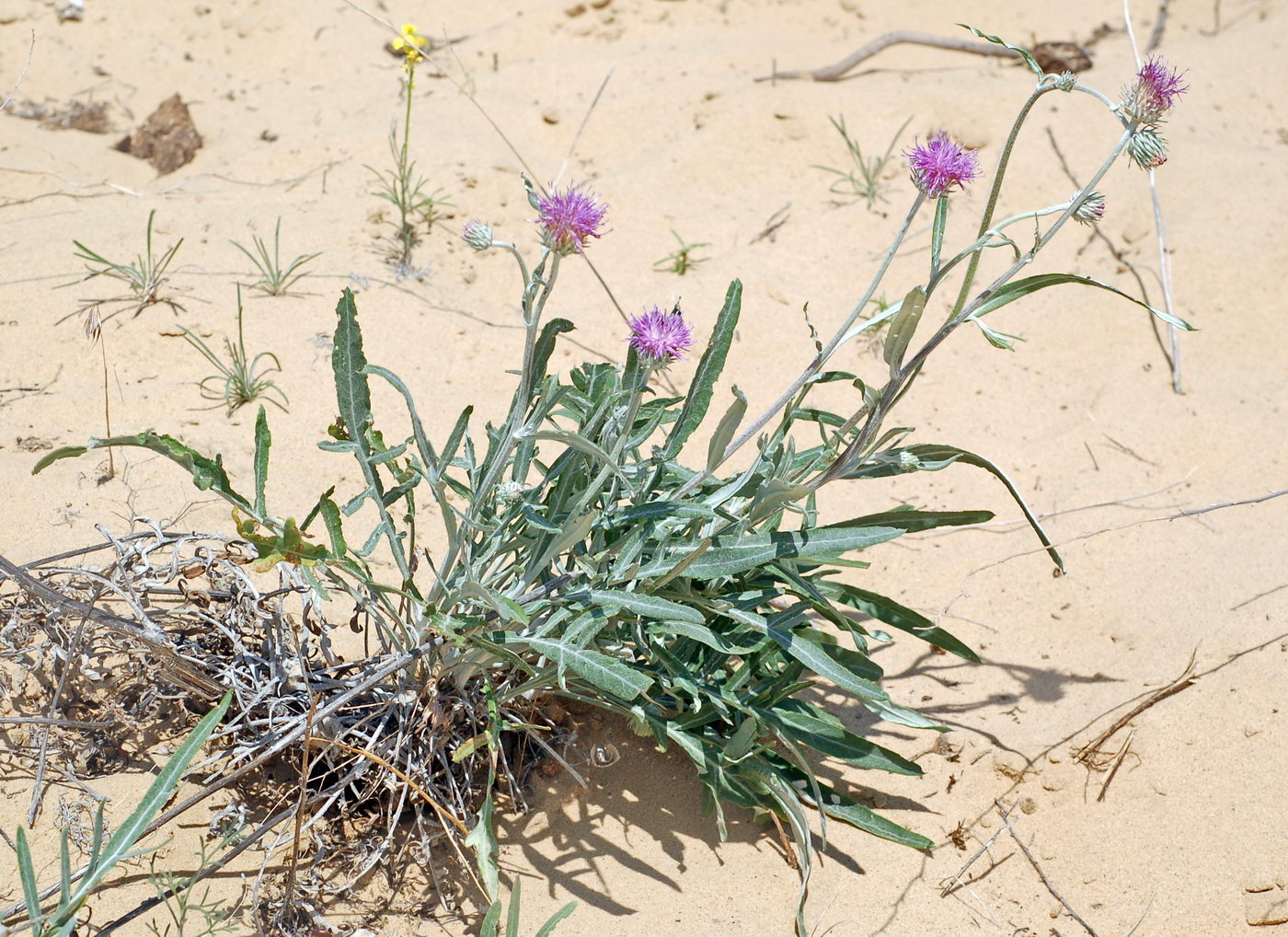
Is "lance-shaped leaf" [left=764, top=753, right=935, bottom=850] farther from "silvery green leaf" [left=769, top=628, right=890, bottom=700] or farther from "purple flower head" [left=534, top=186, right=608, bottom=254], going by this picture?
"purple flower head" [left=534, top=186, right=608, bottom=254]

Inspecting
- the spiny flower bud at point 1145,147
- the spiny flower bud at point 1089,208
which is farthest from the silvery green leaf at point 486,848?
the spiny flower bud at point 1145,147

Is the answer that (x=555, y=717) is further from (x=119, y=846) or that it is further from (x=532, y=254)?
(x=532, y=254)

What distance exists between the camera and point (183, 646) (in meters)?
2.05

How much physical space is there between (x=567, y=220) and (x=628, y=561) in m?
0.54

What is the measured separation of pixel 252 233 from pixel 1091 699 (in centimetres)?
257

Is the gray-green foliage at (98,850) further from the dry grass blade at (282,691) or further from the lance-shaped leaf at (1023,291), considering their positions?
the lance-shaped leaf at (1023,291)

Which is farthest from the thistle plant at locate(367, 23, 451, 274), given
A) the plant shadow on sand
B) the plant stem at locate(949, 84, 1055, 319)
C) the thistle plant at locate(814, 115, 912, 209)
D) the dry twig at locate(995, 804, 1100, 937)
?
the dry twig at locate(995, 804, 1100, 937)

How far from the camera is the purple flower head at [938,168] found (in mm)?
1654

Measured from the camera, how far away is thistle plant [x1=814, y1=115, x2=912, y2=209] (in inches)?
149

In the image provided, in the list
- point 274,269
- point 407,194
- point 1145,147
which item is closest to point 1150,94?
point 1145,147

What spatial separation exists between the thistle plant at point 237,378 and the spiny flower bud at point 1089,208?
1795 millimetres

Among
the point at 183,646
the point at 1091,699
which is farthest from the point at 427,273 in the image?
the point at 1091,699

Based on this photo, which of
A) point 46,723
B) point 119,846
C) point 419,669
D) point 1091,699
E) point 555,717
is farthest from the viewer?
point 1091,699

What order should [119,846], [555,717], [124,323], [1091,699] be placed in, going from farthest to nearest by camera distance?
[124,323] → [1091,699] → [555,717] → [119,846]
